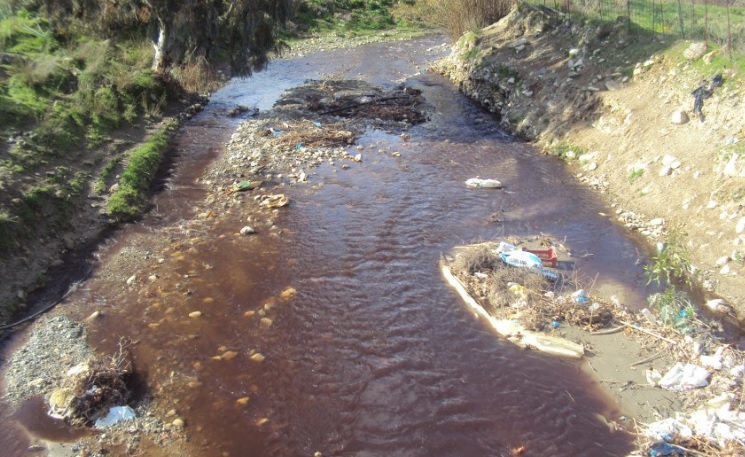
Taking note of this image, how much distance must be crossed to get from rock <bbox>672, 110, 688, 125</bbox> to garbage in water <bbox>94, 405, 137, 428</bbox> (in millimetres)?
12703

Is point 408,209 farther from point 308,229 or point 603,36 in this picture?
point 603,36

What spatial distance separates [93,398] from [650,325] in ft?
25.7

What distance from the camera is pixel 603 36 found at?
54.6 feet

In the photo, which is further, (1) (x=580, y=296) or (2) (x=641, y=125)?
(2) (x=641, y=125)

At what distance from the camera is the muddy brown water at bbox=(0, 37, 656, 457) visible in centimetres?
633

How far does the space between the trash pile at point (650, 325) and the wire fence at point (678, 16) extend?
7.87 metres

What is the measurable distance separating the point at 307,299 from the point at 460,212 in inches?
182

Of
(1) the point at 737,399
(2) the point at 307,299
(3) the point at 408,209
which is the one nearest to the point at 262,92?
(3) the point at 408,209

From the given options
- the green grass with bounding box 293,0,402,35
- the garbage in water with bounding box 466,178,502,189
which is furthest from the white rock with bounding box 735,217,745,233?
the green grass with bounding box 293,0,402,35

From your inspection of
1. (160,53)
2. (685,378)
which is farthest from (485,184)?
(160,53)

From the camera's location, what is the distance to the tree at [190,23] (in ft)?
51.2

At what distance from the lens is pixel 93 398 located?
6383 mm

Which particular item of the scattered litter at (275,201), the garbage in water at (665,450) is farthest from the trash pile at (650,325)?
the scattered litter at (275,201)

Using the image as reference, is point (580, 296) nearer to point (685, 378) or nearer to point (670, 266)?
point (685, 378)
